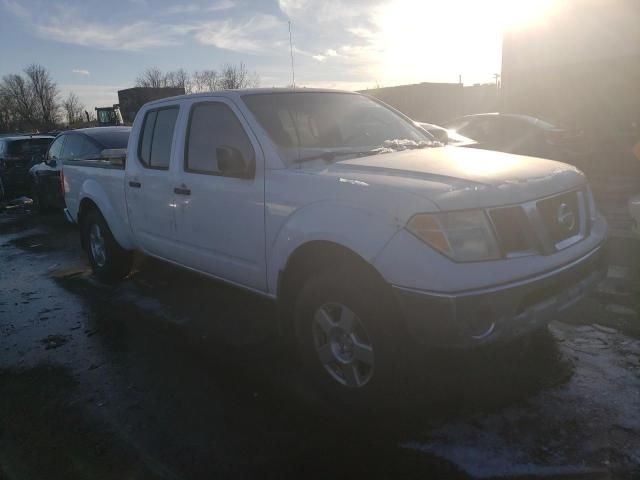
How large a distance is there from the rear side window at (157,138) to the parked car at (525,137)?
6877 mm

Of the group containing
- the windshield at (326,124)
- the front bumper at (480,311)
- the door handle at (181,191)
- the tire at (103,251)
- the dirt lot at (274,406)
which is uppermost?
the windshield at (326,124)

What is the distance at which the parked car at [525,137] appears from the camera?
33.3 feet

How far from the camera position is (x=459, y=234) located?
2.52 metres

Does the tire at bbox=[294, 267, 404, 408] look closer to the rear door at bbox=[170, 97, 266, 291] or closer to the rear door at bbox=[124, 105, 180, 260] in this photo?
the rear door at bbox=[170, 97, 266, 291]

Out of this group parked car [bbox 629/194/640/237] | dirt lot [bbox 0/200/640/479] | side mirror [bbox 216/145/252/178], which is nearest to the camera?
dirt lot [bbox 0/200/640/479]

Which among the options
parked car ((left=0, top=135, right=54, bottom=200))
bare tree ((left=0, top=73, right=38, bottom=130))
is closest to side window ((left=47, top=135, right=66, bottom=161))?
parked car ((left=0, top=135, right=54, bottom=200))

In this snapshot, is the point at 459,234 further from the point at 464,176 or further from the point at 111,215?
the point at 111,215

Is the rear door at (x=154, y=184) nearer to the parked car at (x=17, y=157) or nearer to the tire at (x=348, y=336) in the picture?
the tire at (x=348, y=336)

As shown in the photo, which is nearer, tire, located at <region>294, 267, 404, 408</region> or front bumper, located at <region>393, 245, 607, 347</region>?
front bumper, located at <region>393, 245, 607, 347</region>

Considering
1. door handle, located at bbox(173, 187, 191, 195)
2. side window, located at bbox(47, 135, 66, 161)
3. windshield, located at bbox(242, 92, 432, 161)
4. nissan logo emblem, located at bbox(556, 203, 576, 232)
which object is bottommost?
nissan logo emblem, located at bbox(556, 203, 576, 232)

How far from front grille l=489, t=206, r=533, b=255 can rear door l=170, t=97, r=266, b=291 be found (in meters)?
1.46

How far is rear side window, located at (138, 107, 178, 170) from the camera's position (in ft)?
14.3

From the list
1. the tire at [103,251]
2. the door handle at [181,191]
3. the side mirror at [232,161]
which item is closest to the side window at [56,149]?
the tire at [103,251]

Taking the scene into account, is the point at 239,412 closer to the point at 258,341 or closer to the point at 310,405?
the point at 310,405
